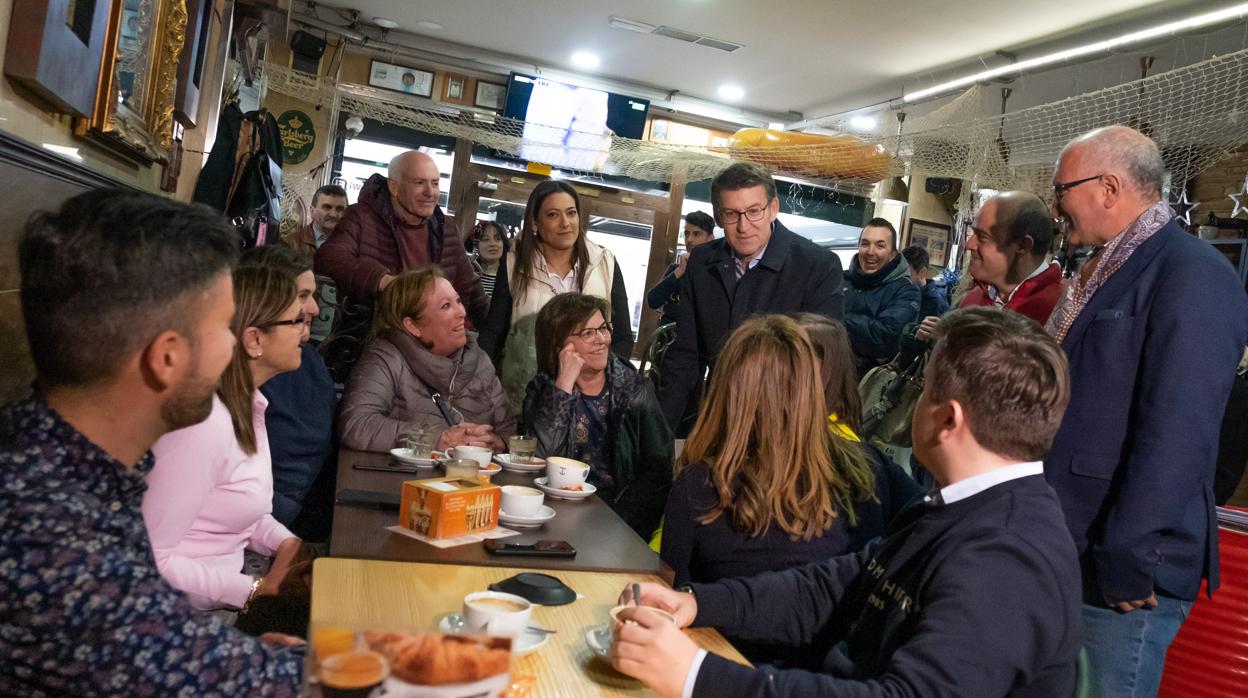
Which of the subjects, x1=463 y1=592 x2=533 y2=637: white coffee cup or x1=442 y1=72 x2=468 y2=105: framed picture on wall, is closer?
x1=463 y1=592 x2=533 y2=637: white coffee cup

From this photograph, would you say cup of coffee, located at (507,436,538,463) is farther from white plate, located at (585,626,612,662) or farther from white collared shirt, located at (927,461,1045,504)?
white collared shirt, located at (927,461,1045,504)

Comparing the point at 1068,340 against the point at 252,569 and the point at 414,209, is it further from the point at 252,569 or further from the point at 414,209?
the point at 414,209

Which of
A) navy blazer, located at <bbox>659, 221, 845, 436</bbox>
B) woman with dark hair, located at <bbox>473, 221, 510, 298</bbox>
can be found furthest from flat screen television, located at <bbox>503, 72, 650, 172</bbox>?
navy blazer, located at <bbox>659, 221, 845, 436</bbox>

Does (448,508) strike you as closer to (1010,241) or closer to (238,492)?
(238,492)

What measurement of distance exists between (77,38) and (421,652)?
1.62m

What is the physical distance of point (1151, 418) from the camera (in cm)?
185

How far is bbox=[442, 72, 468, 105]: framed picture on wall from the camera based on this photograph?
28.9 feet

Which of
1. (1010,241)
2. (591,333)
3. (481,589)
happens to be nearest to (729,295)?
(591,333)

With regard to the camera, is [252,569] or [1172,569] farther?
[252,569]

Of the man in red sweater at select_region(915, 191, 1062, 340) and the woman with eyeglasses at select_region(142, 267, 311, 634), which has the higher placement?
the man in red sweater at select_region(915, 191, 1062, 340)

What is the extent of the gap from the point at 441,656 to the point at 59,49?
4.95 feet

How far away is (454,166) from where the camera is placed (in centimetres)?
832

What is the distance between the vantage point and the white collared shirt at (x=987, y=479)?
130cm

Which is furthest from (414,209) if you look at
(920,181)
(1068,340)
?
(920,181)
